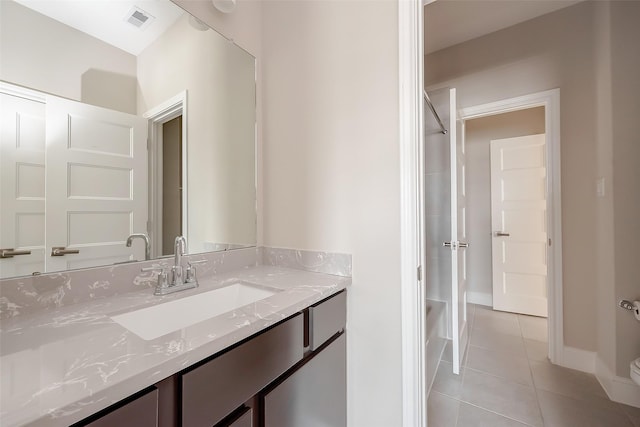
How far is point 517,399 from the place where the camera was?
163 centimetres

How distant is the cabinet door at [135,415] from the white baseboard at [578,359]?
278cm

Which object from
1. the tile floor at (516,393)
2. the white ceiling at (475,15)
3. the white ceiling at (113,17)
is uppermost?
the white ceiling at (475,15)

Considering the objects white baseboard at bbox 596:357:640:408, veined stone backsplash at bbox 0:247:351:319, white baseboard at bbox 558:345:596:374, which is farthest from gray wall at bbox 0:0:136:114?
white baseboard at bbox 558:345:596:374

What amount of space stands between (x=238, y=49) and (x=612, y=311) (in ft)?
9.21

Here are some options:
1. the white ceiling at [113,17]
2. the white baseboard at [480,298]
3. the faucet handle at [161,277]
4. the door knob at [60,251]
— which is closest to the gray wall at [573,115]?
the white baseboard at [480,298]

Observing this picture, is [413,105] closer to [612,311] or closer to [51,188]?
[51,188]

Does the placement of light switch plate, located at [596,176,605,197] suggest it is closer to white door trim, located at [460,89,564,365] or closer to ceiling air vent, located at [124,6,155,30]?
white door trim, located at [460,89,564,365]

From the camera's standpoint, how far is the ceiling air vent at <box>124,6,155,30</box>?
3.37ft

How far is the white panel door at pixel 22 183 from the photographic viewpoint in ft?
2.44

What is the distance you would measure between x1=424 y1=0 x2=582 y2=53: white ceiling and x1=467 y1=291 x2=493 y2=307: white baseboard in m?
2.90

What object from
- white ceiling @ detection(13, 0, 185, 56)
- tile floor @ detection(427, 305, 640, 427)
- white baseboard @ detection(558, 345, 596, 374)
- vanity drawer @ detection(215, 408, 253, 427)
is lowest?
tile floor @ detection(427, 305, 640, 427)

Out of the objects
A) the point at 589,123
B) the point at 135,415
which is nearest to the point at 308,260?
the point at 135,415

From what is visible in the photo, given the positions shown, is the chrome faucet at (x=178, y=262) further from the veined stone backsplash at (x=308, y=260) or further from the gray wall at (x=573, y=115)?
the gray wall at (x=573, y=115)

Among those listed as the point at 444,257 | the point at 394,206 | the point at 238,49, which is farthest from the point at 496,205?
the point at 238,49
